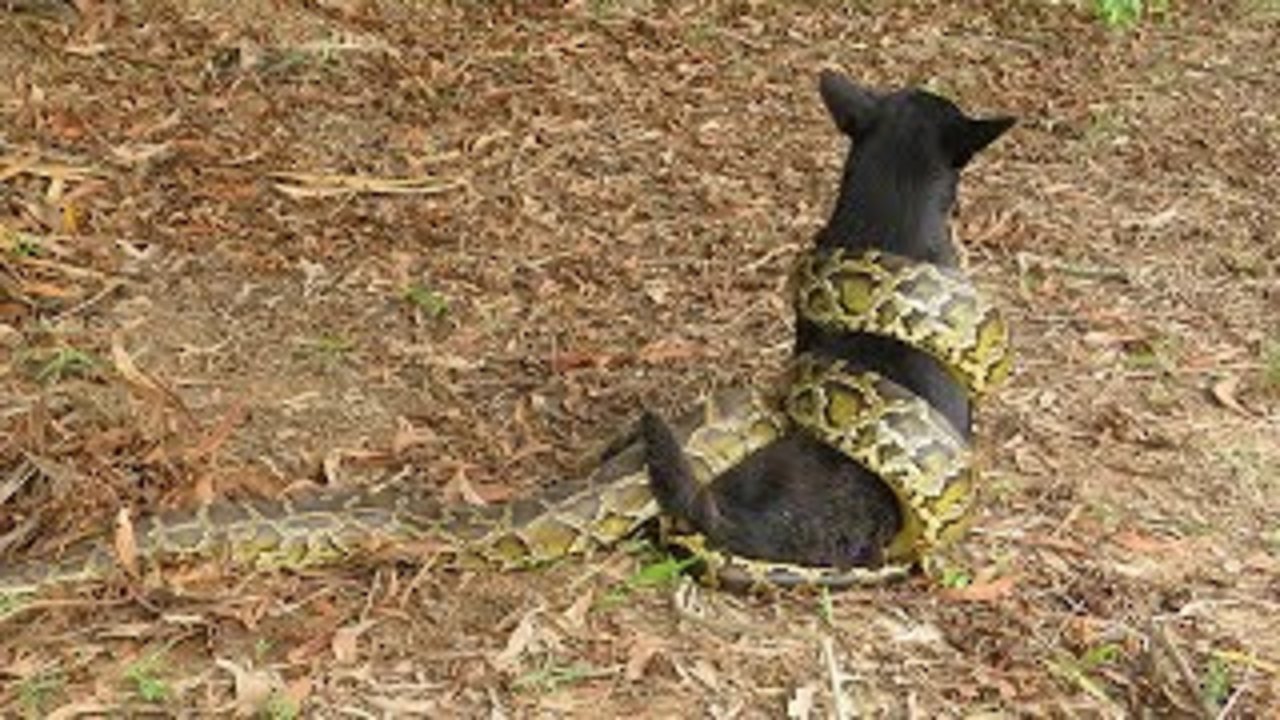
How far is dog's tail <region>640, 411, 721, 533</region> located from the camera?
4.69 meters

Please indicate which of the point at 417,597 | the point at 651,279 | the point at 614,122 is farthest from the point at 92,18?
the point at 417,597

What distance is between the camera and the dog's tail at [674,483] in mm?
4691

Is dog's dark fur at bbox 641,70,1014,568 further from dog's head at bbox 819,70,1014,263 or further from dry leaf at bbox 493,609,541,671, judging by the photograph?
dry leaf at bbox 493,609,541,671

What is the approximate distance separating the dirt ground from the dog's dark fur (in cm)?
17

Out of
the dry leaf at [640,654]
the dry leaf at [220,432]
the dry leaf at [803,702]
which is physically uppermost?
the dry leaf at [803,702]

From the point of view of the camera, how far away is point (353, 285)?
667 cm

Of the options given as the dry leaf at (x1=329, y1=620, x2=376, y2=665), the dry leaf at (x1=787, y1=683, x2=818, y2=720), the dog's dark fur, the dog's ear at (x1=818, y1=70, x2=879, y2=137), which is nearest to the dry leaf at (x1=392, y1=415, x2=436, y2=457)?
the dog's dark fur

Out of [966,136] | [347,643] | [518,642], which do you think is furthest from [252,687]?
[966,136]

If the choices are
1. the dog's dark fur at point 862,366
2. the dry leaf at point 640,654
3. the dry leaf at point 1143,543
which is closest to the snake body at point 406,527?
the dog's dark fur at point 862,366

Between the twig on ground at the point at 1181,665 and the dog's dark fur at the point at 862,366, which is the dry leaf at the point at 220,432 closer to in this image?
the dog's dark fur at the point at 862,366

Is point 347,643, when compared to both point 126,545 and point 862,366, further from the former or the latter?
point 862,366

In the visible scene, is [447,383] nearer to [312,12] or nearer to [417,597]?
[417,597]

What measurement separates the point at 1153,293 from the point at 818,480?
2.54 meters

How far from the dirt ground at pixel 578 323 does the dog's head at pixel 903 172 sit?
0.84 metres
